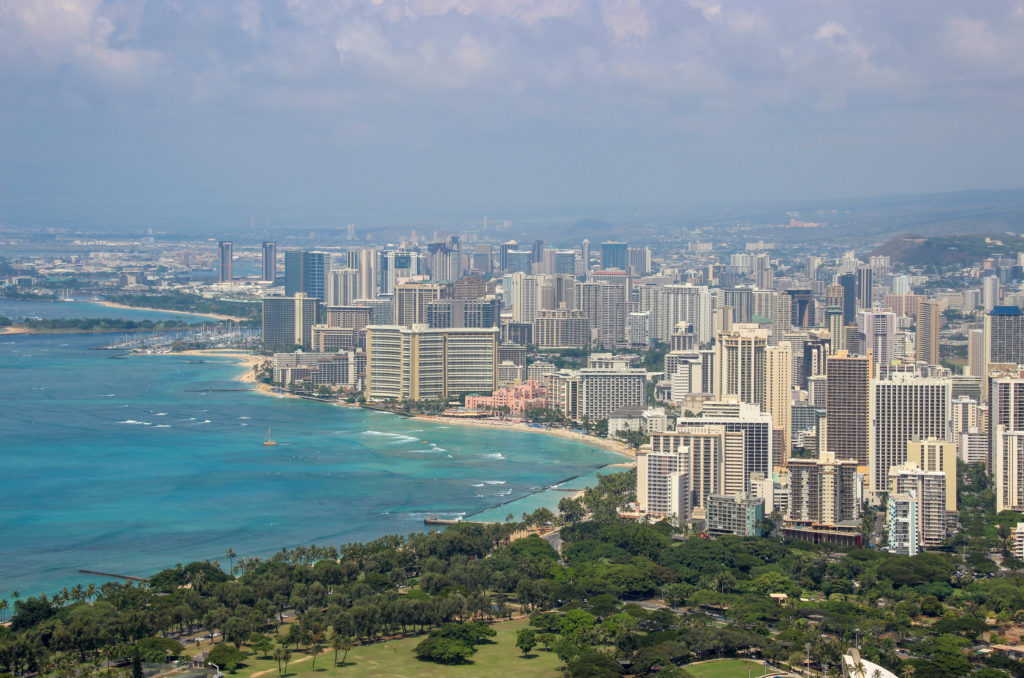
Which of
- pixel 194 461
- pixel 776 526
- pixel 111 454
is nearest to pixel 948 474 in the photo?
pixel 776 526

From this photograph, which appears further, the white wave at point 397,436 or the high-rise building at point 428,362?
the high-rise building at point 428,362

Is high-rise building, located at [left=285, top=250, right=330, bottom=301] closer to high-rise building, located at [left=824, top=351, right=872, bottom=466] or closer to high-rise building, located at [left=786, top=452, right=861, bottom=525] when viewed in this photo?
high-rise building, located at [left=824, top=351, right=872, bottom=466]

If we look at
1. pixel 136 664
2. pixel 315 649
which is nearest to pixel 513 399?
pixel 315 649

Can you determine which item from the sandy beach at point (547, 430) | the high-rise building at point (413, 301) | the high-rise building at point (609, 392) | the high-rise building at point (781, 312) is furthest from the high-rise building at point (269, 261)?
the high-rise building at point (609, 392)

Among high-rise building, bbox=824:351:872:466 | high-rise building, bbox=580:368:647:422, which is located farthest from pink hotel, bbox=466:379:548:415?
high-rise building, bbox=824:351:872:466

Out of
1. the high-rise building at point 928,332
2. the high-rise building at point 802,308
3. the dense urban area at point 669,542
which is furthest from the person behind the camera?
the high-rise building at point 802,308

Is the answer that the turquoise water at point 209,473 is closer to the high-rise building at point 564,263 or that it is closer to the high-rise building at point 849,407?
the high-rise building at point 849,407

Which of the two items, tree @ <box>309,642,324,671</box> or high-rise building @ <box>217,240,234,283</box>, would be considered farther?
high-rise building @ <box>217,240,234,283</box>
